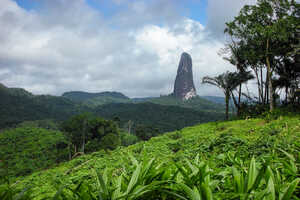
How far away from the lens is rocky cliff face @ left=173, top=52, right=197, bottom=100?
145850 millimetres

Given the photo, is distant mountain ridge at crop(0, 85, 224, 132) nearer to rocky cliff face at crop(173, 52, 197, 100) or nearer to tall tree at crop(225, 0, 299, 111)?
rocky cliff face at crop(173, 52, 197, 100)

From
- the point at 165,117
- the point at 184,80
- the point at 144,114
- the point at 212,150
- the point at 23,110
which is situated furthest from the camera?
the point at 184,80

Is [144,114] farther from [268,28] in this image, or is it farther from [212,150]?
[212,150]

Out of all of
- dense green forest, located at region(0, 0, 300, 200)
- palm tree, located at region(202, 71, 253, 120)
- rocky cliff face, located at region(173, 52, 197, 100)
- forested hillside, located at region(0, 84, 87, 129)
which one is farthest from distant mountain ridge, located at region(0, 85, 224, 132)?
palm tree, located at region(202, 71, 253, 120)

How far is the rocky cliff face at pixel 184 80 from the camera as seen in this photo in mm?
145850

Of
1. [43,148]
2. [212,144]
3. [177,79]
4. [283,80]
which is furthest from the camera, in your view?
[177,79]

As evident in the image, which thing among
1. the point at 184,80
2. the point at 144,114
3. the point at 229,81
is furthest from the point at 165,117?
the point at 229,81

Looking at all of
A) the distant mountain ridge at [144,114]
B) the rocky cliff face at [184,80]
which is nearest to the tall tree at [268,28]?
the distant mountain ridge at [144,114]

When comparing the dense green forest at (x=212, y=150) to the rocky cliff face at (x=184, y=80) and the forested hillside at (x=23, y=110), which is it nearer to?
the forested hillside at (x=23, y=110)

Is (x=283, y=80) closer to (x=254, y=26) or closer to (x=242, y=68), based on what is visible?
(x=242, y=68)

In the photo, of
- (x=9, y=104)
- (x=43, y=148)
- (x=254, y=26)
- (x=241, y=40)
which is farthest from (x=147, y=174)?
(x=9, y=104)

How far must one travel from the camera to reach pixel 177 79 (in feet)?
497

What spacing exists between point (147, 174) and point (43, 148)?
55811mm

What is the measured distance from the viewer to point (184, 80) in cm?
14750
